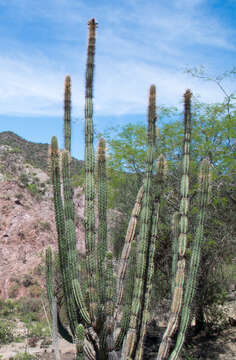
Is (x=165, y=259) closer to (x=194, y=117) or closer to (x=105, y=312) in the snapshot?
(x=194, y=117)

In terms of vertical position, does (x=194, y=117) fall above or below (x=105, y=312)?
above

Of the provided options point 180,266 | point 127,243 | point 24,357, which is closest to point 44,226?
point 24,357

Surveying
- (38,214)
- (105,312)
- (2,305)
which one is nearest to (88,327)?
(105,312)

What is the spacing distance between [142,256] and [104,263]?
0.52m

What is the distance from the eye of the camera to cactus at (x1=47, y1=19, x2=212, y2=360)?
5.02 meters

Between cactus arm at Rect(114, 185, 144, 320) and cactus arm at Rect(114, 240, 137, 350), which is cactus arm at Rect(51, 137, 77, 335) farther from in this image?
cactus arm at Rect(114, 185, 144, 320)

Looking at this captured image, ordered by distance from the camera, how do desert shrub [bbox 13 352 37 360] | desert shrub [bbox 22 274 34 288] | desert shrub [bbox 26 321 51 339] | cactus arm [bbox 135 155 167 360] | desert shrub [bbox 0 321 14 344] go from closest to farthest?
cactus arm [bbox 135 155 167 360] < desert shrub [bbox 13 352 37 360] < desert shrub [bbox 0 321 14 344] < desert shrub [bbox 26 321 51 339] < desert shrub [bbox 22 274 34 288]

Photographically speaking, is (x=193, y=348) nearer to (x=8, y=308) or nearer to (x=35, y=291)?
(x=8, y=308)

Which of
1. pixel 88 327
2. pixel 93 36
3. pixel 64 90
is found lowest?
pixel 88 327

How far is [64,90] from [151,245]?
8.63ft

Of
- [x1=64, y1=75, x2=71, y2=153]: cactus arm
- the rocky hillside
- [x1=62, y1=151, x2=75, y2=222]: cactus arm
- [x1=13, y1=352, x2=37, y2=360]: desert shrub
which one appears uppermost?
[x1=64, y1=75, x2=71, y2=153]: cactus arm

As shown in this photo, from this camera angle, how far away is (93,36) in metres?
5.54

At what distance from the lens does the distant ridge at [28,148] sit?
3653 centimetres

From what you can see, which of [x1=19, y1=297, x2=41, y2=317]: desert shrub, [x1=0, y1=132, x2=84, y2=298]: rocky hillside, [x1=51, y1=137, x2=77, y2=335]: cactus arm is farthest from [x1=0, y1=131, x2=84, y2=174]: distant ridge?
[x1=51, y1=137, x2=77, y2=335]: cactus arm
